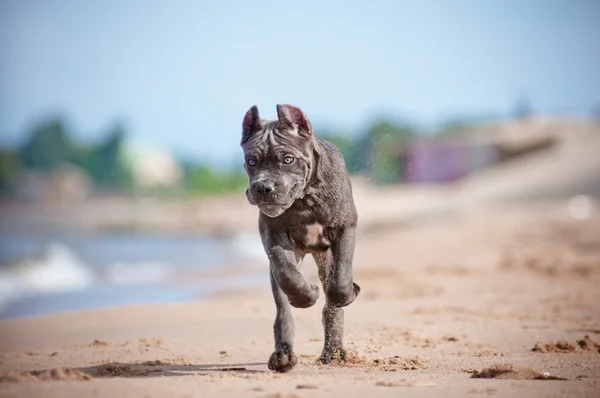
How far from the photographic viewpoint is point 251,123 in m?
6.54

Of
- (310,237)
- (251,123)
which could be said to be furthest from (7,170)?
(310,237)


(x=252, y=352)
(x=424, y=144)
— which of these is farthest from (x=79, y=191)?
(x=252, y=352)

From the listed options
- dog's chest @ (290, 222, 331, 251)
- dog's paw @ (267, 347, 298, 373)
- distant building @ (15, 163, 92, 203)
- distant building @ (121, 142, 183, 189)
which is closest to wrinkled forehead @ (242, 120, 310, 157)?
dog's chest @ (290, 222, 331, 251)

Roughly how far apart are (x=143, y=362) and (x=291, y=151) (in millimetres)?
2381

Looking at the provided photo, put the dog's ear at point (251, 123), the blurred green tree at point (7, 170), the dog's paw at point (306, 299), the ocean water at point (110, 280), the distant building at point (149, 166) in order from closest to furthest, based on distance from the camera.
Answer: the dog's paw at point (306, 299), the dog's ear at point (251, 123), the ocean water at point (110, 280), the blurred green tree at point (7, 170), the distant building at point (149, 166)

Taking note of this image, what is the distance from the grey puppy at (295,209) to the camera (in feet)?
20.2

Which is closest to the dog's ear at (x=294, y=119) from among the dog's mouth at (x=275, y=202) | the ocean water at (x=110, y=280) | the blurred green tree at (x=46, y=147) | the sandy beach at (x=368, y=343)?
the dog's mouth at (x=275, y=202)

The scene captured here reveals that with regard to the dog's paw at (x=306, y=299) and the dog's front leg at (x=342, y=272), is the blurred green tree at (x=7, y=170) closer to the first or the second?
the dog's front leg at (x=342, y=272)

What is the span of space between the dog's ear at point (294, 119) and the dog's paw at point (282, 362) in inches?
68.4

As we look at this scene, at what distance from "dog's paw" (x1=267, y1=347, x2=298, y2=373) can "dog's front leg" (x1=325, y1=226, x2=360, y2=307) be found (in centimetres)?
61

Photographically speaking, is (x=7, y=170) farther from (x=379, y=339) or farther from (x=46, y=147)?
(x=379, y=339)

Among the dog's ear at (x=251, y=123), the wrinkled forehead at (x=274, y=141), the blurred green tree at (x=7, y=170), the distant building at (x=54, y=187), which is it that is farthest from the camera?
the blurred green tree at (x=7, y=170)

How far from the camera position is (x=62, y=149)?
12031 centimetres

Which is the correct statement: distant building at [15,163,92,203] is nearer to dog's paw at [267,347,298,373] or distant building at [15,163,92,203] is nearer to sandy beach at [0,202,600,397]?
sandy beach at [0,202,600,397]
